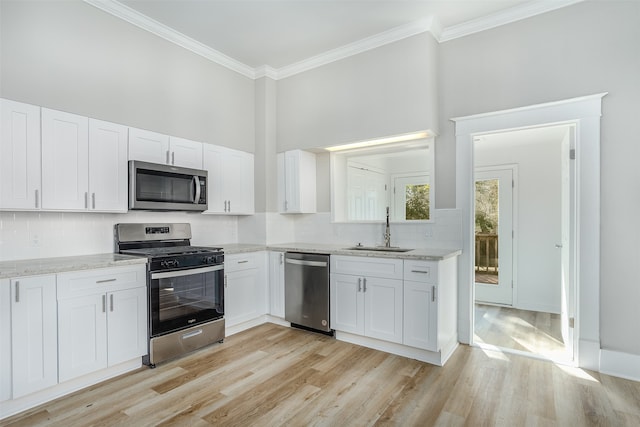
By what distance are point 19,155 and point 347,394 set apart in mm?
2894

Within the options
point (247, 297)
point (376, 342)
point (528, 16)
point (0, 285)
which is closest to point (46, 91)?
point (0, 285)

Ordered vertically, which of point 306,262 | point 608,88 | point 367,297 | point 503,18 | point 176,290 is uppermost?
point 503,18

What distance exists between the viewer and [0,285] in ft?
6.91

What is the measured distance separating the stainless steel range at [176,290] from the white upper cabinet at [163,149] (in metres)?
0.67

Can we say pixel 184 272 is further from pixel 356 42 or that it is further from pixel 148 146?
pixel 356 42

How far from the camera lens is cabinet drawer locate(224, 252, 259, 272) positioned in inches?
140

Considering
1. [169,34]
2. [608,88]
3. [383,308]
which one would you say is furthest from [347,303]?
[169,34]

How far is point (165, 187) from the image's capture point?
327 cm

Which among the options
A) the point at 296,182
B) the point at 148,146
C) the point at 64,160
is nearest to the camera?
the point at 64,160

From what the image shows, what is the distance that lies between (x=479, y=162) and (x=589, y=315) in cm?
272

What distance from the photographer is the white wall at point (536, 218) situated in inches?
177

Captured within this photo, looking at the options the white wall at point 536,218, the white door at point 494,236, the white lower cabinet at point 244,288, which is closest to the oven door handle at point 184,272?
the white lower cabinet at point 244,288

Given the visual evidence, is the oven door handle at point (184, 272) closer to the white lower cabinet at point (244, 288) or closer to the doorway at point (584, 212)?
the white lower cabinet at point (244, 288)

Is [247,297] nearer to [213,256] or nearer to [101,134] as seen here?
[213,256]
